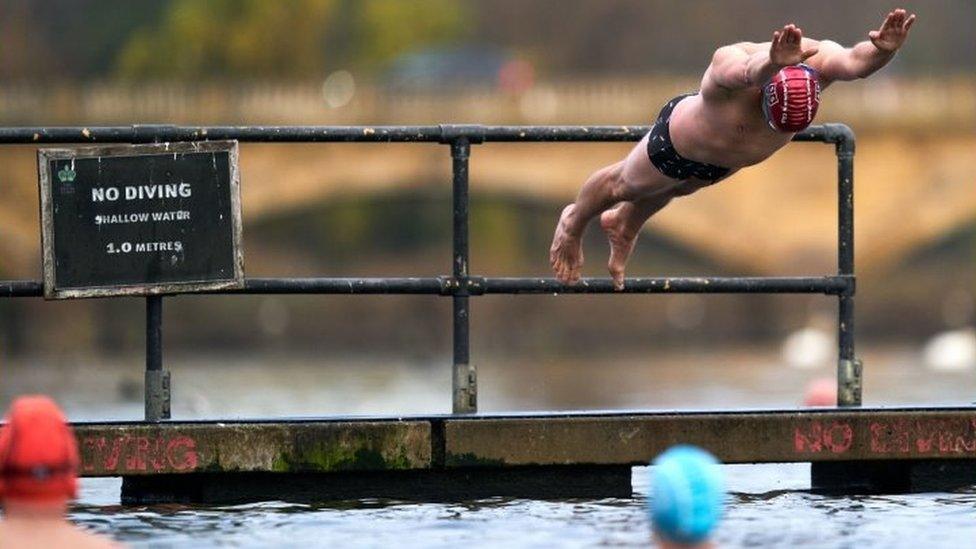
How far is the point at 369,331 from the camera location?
68.2m

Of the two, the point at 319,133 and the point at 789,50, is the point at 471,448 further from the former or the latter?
the point at 789,50

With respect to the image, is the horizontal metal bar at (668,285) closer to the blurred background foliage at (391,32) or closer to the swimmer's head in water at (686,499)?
the swimmer's head in water at (686,499)

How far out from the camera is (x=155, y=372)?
8578 millimetres

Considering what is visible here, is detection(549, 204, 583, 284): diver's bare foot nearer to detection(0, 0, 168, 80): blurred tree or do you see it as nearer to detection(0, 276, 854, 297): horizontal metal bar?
detection(0, 276, 854, 297): horizontal metal bar

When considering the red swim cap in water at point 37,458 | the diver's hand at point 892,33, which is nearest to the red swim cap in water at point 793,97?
the diver's hand at point 892,33

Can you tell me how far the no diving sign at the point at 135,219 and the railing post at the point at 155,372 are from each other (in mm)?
108

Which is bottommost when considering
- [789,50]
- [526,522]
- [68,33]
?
[526,522]

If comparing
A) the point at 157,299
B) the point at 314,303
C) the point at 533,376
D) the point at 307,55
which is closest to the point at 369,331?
the point at 314,303

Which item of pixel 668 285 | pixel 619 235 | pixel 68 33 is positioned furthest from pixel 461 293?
pixel 68 33

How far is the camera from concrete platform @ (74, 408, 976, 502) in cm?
823

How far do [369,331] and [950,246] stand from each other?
22320 mm

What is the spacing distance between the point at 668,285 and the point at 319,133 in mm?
1388

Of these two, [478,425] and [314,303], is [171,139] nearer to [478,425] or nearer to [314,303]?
[478,425]

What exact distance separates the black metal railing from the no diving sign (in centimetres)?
8
